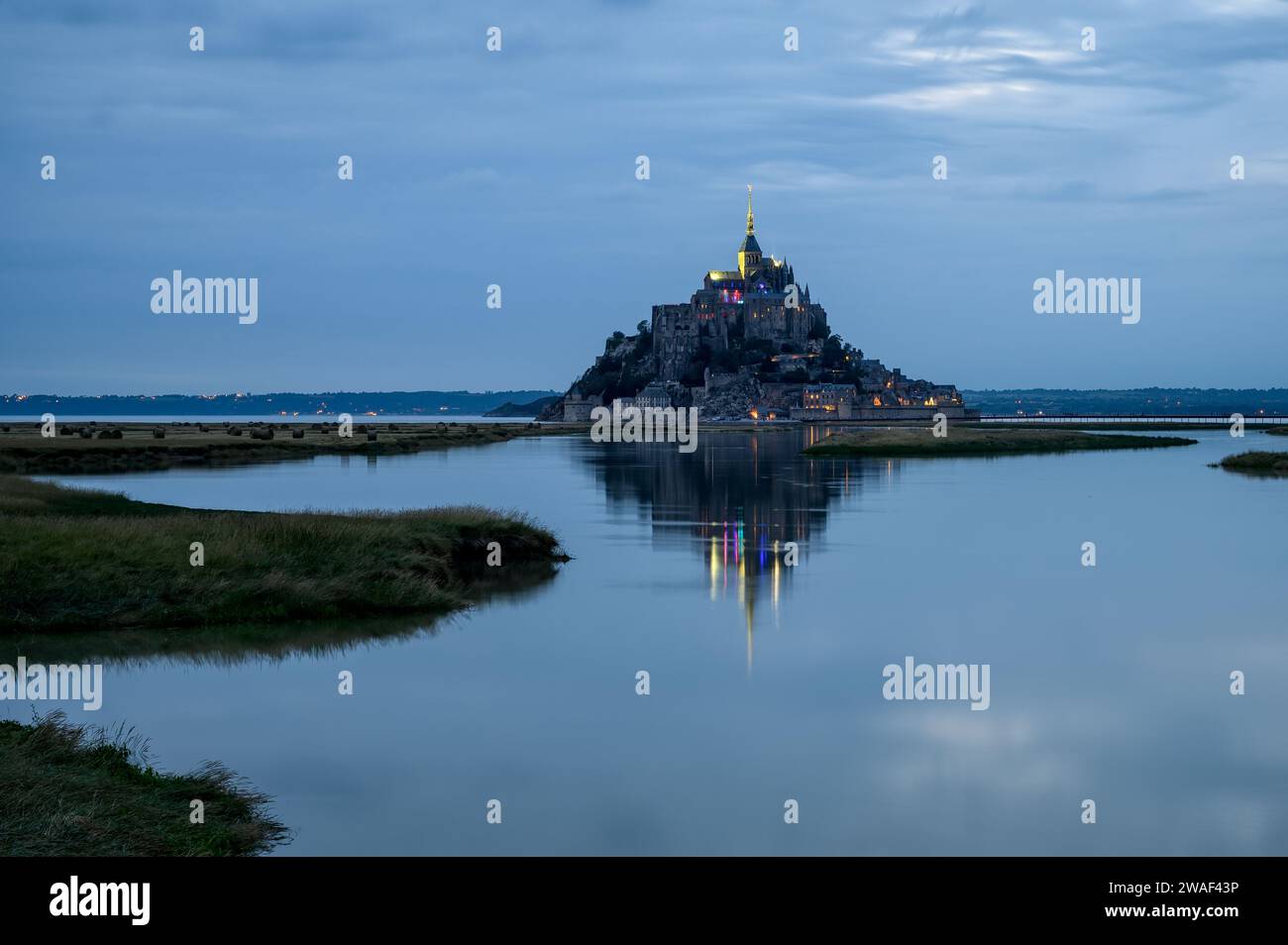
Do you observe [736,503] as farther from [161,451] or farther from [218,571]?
[161,451]

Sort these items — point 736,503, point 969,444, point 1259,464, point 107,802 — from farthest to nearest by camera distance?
point 969,444 < point 1259,464 < point 736,503 < point 107,802

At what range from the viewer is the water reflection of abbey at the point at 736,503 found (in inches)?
1264

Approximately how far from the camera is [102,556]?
77.2 feet

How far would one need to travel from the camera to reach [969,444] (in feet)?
349

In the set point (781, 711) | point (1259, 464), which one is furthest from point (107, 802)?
point (1259, 464)

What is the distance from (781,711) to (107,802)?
30.9ft

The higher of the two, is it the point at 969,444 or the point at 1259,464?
the point at 969,444

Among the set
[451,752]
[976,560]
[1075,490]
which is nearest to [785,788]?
[451,752]

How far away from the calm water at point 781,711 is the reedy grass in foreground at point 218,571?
182 cm

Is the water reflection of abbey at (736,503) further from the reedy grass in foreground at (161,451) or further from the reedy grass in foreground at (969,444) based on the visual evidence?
the reedy grass in foreground at (161,451)

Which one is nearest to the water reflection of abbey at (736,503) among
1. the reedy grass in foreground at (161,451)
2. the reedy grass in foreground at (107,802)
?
the reedy grass in foreground at (107,802)

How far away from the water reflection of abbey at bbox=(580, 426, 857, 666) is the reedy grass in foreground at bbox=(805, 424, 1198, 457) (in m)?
5.14

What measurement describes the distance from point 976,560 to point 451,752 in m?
22.9

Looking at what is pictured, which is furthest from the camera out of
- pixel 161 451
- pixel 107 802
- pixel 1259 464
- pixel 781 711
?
pixel 161 451
